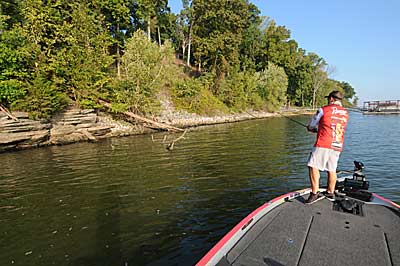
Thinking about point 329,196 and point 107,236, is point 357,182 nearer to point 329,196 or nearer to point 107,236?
point 329,196

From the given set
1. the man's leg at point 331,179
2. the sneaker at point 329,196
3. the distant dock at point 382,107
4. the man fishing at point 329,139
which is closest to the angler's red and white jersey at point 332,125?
the man fishing at point 329,139

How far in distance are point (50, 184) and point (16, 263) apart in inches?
239

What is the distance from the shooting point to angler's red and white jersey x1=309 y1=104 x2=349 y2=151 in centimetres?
524

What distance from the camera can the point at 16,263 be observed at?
509 centimetres

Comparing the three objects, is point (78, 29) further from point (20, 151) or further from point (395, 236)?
point (395, 236)

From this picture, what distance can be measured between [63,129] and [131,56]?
12.3 meters

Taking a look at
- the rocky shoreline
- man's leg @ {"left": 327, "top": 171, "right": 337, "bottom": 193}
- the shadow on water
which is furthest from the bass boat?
the rocky shoreline

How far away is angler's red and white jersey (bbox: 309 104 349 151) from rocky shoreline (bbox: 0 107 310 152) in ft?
72.2

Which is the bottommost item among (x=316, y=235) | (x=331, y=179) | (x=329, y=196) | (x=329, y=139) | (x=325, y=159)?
(x=316, y=235)

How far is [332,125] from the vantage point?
525 cm

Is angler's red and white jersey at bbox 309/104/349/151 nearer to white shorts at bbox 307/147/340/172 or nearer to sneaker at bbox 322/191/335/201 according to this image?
white shorts at bbox 307/147/340/172

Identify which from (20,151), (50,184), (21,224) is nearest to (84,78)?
(20,151)

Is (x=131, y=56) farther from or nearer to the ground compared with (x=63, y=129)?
farther from the ground

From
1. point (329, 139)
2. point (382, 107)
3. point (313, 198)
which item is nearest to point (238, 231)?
point (313, 198)
